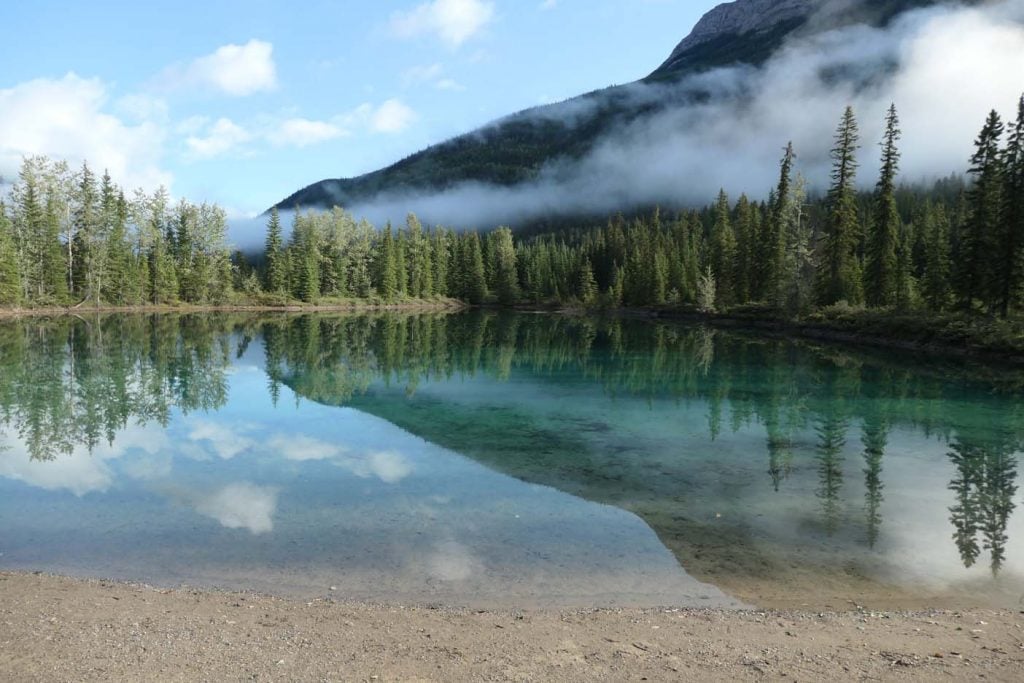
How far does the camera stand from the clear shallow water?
10797mm

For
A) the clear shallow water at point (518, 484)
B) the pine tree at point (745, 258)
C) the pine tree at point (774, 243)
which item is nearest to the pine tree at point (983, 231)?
the clear shallow water at point (518, 484)

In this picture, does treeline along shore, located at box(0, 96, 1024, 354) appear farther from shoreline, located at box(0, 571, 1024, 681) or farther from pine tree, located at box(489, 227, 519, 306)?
shoreline, located at box(0, 571, 1024, 681)

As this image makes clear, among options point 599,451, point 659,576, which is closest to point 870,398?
point 599,451

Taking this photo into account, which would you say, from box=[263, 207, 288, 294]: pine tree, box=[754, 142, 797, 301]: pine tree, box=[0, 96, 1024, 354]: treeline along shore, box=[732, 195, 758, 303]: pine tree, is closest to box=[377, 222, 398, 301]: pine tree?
box=[0, 96, 1024, 354]: treeline along shore

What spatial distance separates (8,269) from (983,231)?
9818 cm

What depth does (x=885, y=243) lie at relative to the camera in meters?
66.2

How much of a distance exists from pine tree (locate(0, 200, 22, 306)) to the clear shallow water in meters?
49.8

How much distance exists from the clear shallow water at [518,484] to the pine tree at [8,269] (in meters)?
49.8

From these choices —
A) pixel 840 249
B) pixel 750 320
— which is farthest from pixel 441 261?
pixel 840 249

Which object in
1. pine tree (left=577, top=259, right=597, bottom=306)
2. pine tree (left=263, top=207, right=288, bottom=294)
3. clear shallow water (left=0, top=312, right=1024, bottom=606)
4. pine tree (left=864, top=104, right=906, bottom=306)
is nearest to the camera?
clear shallow water (left=0, top=312, right=1024, bottom=606)

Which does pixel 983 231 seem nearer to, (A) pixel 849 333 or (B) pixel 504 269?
(A) pixel 849 333

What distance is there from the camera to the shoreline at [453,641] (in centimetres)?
695

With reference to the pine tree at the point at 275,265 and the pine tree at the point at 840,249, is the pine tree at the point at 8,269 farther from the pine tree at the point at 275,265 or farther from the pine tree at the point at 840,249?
the pine tree at the point at 840,249

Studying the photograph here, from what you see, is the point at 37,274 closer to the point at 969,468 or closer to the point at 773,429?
the point at 773,429
